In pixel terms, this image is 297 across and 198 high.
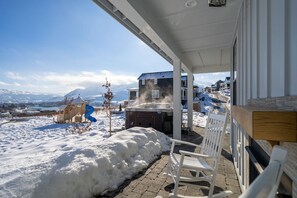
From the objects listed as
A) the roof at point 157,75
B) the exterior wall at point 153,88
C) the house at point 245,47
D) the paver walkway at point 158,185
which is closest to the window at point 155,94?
the exterior wall at point 153,88

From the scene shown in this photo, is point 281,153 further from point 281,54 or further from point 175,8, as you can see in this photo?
point 175,8

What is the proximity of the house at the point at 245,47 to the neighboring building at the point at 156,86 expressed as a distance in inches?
402

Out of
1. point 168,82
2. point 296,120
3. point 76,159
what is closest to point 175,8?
point 296,120

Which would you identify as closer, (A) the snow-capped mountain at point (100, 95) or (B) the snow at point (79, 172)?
(B) the snow at point (79, 172)

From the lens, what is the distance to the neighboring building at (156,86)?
15883mm

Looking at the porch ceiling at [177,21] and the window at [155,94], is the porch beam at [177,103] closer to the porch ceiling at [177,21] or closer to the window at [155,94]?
the porch ceiling at [177,21]

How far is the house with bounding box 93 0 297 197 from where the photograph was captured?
742 mm

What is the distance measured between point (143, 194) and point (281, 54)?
2.23 metres

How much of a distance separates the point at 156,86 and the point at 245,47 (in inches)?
568

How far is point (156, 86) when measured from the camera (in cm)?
1642

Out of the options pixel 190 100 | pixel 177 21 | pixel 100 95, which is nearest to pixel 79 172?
pixel 177 21

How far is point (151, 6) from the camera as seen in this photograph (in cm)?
251

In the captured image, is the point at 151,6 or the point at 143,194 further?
the point at 151,6

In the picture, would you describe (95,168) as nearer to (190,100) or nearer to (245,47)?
(245,47)
